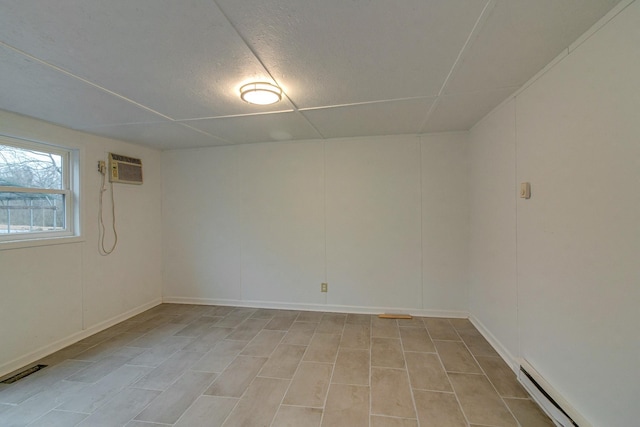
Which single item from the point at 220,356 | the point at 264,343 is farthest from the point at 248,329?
the point at 220,356

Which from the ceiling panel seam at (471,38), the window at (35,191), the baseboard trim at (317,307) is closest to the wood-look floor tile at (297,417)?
the baseboard trim at (317,307)

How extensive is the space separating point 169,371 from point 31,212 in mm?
2129

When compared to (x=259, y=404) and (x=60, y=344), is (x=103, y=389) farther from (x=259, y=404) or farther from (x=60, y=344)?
(x=259, y=404)

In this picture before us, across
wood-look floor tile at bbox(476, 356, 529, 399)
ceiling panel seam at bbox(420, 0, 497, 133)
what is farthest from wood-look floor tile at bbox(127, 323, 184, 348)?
ceiling panel seam at bbox(420, 0, 497, 133)

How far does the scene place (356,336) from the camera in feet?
9.15

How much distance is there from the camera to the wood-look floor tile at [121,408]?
5.51 feet

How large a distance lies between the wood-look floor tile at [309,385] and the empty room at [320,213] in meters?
0.02

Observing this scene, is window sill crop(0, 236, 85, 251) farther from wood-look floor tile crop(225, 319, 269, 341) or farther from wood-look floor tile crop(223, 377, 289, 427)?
wood-look floor tile crop(223, 377, 289, 427)

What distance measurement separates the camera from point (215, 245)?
379 cm

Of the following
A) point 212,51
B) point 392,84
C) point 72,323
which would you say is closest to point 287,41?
point 212,51

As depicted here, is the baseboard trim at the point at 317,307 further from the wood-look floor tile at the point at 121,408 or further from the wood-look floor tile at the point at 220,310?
the wood-look floor tile at the point at 121,408

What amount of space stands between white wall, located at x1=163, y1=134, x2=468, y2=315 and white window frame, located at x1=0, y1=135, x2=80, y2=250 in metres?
1.12

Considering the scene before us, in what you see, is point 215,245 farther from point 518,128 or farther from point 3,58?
point 518,128

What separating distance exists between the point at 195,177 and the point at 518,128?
154 inches
